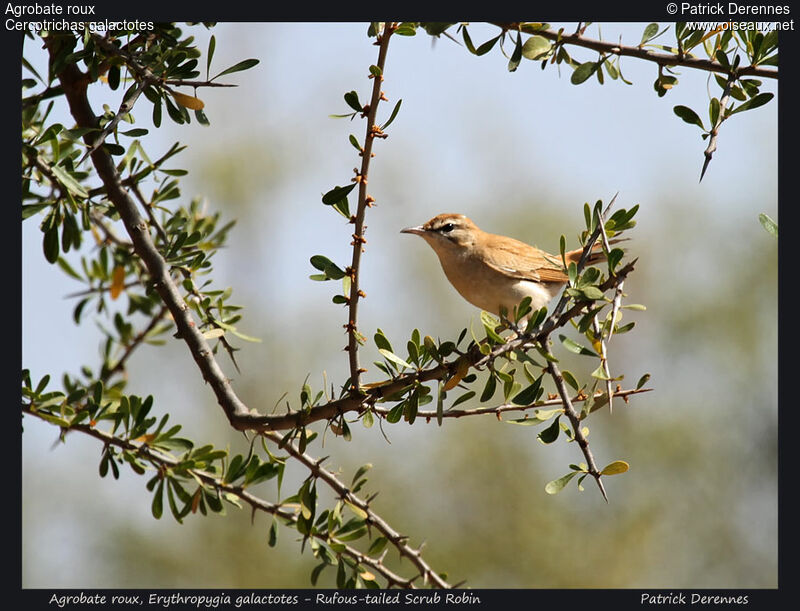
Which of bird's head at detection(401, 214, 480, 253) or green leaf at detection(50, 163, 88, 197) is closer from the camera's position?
green leaf at detection(50, 163, 88, 197)

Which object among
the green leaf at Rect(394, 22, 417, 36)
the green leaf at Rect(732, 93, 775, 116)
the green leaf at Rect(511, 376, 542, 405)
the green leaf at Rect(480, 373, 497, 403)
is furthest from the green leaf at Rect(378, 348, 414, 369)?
the green leaf at Rect(732, 93, 775, 116)

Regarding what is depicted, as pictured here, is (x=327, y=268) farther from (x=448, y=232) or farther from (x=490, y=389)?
(x=448, y=232)

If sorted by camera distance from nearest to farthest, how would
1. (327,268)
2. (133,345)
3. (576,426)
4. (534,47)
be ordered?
(576,426) → (327,268) → (534,47) → (133,345)

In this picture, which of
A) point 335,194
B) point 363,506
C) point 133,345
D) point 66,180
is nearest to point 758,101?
point 335,194

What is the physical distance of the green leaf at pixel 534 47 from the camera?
9.02 ft

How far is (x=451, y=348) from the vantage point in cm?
251

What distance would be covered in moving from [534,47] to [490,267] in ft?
7.69

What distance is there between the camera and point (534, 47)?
275 cm

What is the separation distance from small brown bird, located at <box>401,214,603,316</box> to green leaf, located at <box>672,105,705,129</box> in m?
2.24

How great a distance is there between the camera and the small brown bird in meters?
4.91

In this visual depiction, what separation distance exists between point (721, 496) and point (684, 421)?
4.65 ft

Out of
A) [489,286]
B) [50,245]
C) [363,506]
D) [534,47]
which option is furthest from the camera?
[489,286]

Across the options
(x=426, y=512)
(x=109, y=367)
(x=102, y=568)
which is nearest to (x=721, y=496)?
(x=426, y=512)

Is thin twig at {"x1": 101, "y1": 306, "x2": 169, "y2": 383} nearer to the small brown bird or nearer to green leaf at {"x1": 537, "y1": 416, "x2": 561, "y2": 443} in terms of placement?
the small brown bird
